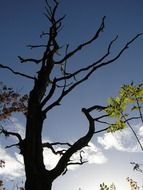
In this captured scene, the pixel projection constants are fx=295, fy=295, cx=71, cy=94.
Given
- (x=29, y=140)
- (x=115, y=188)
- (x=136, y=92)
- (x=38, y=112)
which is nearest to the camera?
(x=29, y=140)

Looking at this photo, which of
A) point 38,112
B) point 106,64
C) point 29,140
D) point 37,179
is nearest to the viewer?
point 37,179

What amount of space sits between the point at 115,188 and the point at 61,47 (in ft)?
108

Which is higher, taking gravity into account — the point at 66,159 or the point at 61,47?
the point at 61,47

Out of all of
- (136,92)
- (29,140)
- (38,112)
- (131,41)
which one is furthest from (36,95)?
(136,92)

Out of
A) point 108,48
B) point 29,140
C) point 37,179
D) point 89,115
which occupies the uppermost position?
point 108,48

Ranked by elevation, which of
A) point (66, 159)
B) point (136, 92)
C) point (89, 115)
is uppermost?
point (136, 92)

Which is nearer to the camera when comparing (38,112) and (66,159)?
(66,159)

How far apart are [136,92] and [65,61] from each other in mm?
8589

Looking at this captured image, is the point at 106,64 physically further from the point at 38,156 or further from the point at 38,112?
the point at 38,156

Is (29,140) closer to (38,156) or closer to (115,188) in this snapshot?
(38,156)

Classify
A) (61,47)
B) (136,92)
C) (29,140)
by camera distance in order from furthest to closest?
(136,92) → (61,47) → (29,140)

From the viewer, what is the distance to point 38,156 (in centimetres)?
785

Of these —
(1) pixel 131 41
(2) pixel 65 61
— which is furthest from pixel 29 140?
(1) pixel 131 41

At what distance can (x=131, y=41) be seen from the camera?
1105cm
